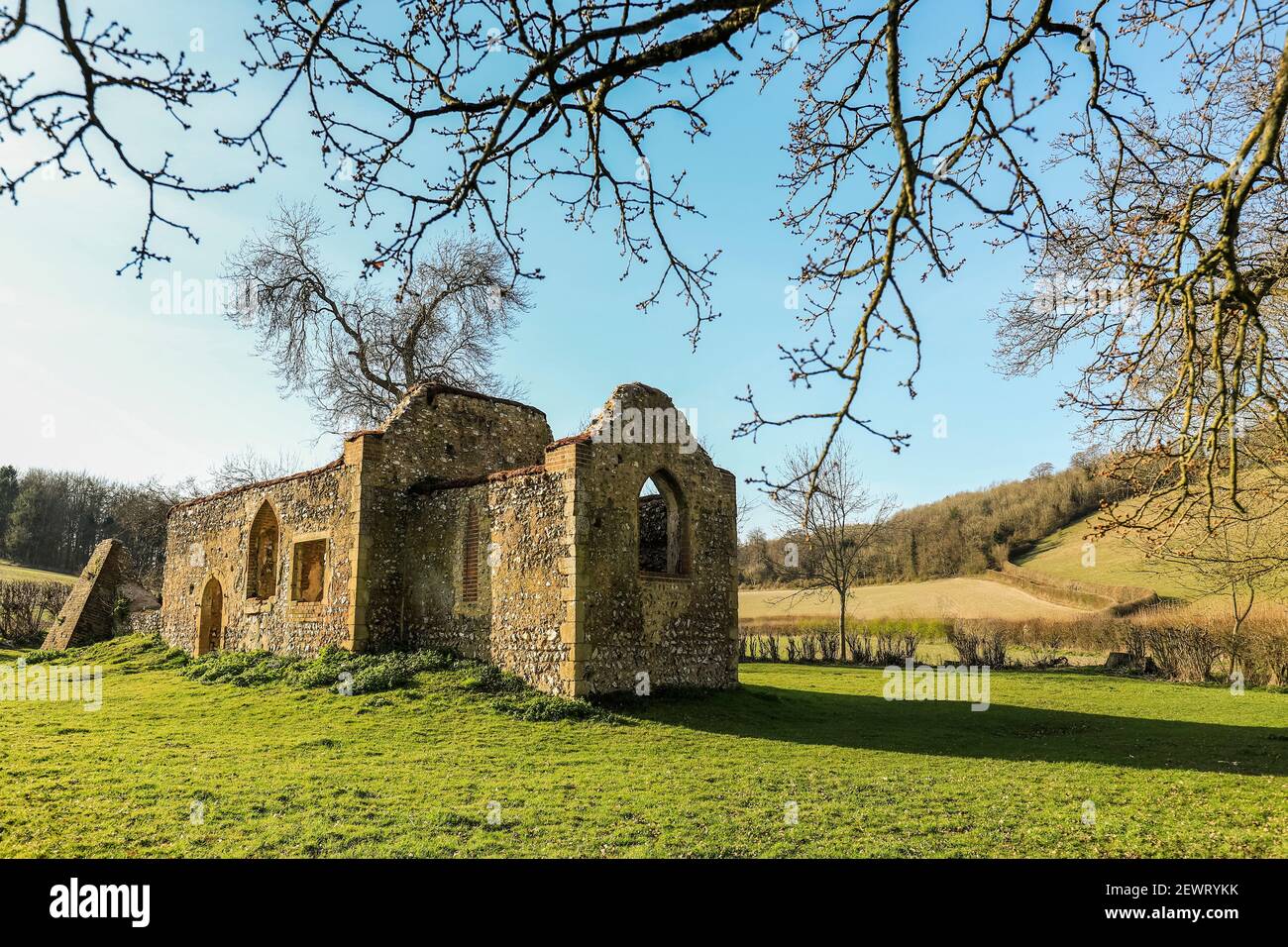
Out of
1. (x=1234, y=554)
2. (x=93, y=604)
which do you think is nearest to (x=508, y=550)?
(x=1234, y=554)

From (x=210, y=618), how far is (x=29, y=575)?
34.9 m

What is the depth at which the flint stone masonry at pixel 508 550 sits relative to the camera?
1459cm

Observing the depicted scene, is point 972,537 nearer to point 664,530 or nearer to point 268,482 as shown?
point 664,530

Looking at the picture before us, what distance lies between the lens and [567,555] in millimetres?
14305

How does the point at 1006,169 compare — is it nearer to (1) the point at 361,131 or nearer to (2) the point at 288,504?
(1) the point at 361,131

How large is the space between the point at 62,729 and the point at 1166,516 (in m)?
15.4

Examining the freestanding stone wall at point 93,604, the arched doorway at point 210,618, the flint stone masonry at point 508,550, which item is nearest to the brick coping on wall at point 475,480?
the flint stone masonry at point 508,550

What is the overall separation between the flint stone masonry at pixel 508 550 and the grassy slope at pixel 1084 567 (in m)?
29.9

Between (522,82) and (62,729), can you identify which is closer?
(522,82)

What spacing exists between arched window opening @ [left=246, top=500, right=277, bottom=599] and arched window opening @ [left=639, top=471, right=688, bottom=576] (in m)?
10.5

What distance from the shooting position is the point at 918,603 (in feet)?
147

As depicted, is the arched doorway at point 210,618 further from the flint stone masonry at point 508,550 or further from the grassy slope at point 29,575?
the grassy slope at point 29,575

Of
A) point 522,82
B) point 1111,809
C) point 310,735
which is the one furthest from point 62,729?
point 1111,809

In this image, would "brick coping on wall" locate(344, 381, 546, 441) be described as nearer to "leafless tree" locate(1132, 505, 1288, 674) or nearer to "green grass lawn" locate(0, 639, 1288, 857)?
"green grass lawn" locate(0, 639, 1288, 857)
